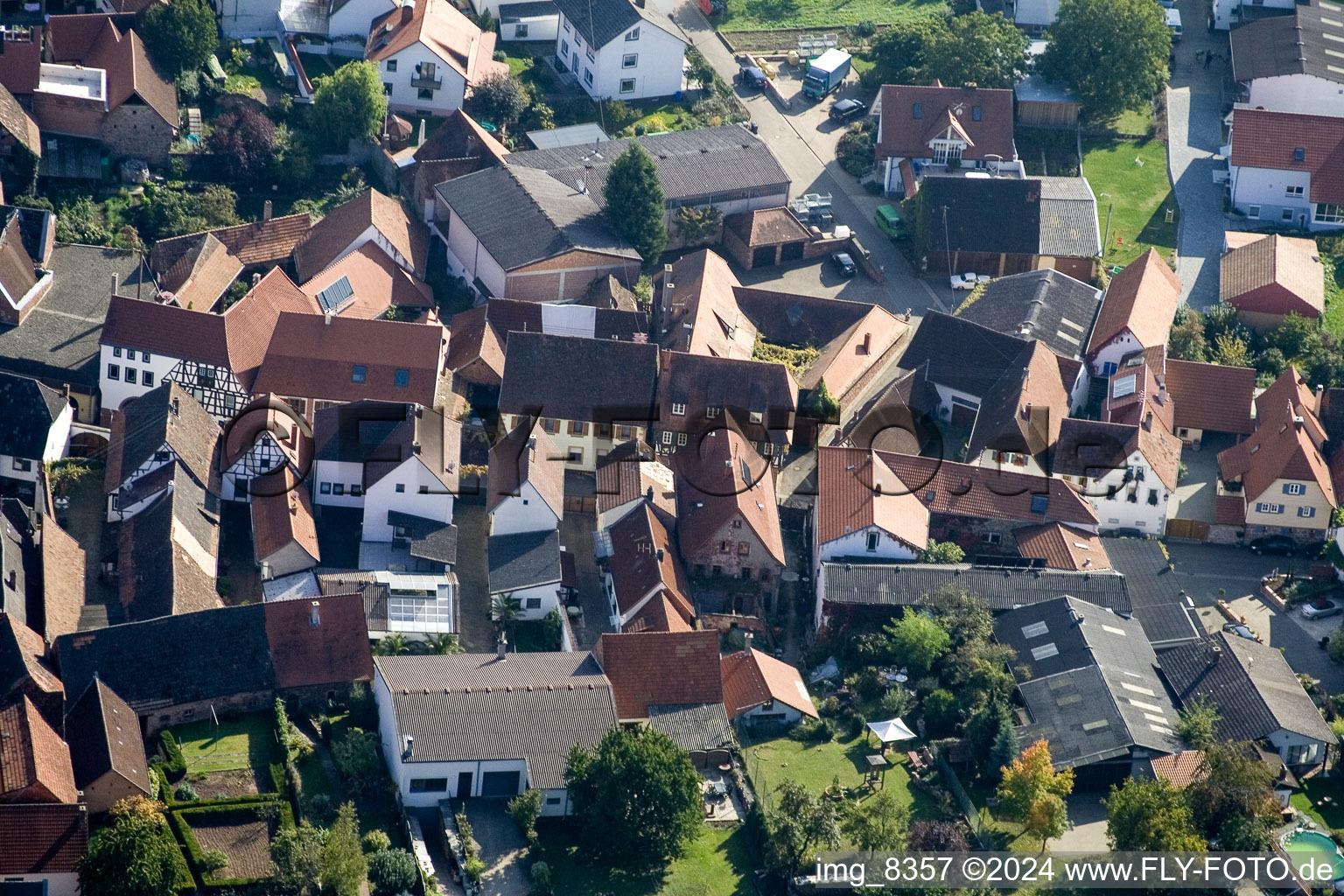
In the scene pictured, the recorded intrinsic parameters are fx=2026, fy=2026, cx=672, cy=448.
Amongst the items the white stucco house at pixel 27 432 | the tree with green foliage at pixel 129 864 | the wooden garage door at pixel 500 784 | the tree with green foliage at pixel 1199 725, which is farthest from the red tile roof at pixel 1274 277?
the tree with green foliage at pixel 129 864

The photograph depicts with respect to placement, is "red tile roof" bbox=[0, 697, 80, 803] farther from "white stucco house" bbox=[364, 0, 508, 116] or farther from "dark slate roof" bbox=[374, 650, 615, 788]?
"white stucco house" bbox=[364, 0, 508, 116]

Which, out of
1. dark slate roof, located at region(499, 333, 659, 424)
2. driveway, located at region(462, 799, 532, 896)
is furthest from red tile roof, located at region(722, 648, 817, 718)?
dark slate roof, located at region(499, 333, 659, 424)

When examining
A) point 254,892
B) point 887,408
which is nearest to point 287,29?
point 887,408

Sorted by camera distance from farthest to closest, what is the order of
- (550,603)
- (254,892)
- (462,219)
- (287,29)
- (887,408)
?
1. (287,29)
2. (462,219)
3. (887,408)
4. (550,603)
5. (254,892)

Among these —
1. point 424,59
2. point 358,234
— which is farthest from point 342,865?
point 424,59

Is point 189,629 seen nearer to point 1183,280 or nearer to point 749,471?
point 749,471

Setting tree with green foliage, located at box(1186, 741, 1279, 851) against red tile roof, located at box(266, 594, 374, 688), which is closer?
tree with green foliage, located at box(1186, 741, 1279, 851)

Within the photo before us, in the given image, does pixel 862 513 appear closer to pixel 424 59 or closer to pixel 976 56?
pixel 424 59
